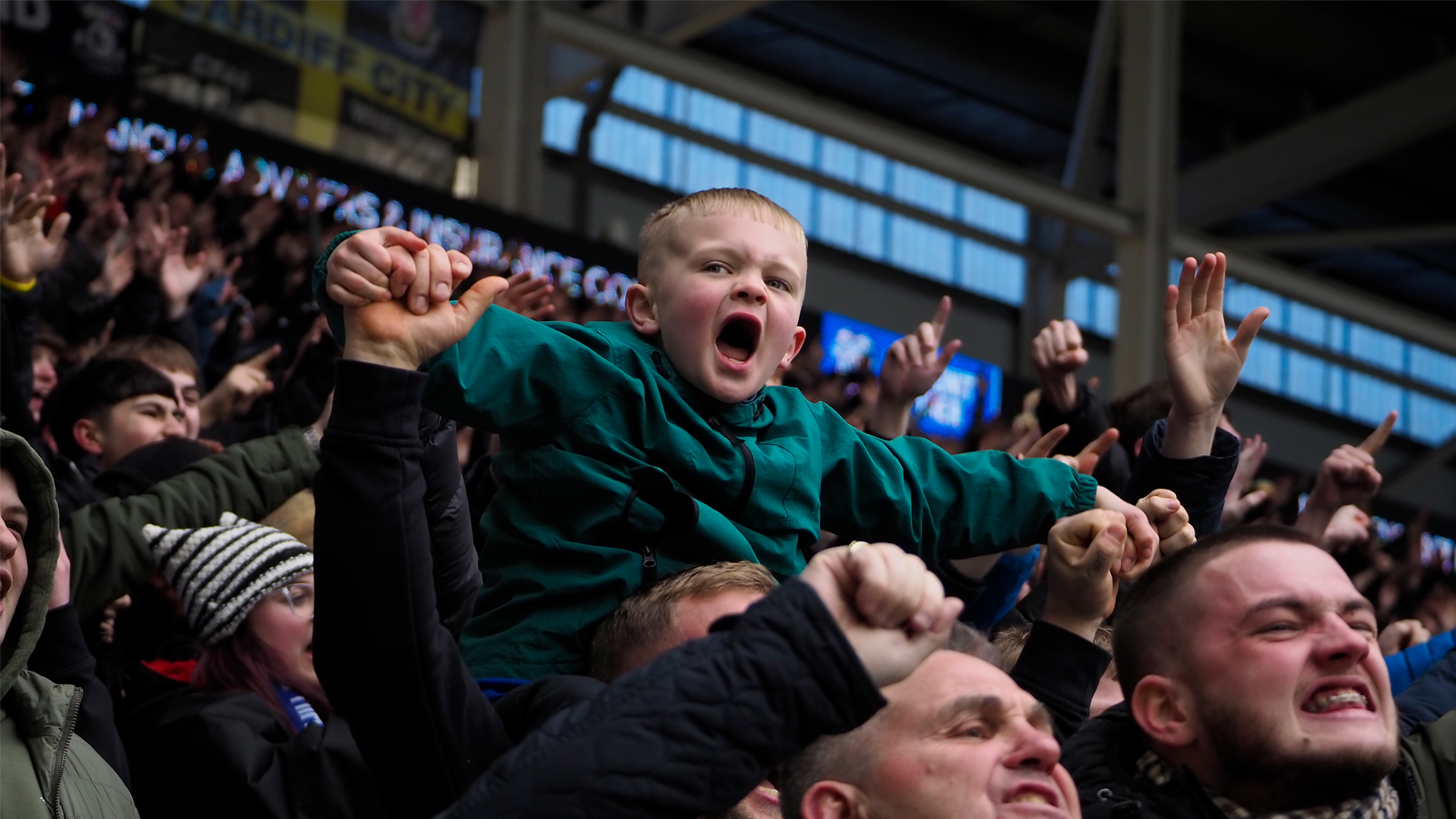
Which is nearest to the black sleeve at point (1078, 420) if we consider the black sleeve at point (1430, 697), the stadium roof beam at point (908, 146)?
the black sleeve at point (1430, 697)

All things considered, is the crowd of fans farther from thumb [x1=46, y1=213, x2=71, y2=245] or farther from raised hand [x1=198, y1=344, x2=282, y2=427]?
raised hand [x1=198, y1=344, x2=282, y2=427]

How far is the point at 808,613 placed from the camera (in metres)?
1.52

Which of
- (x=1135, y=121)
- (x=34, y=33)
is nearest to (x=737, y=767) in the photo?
(x=34, y=33)

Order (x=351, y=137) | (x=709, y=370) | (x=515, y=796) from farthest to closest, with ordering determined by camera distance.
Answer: (x=351, y=137) < (x=709, y=370) < (x=515, y=796)

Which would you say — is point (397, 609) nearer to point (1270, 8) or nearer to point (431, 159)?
point (431, 159)

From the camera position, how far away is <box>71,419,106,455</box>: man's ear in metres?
3.64

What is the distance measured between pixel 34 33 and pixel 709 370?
4230 mm

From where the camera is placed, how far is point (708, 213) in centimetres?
247

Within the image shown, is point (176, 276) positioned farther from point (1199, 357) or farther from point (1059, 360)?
point (1199, 357)

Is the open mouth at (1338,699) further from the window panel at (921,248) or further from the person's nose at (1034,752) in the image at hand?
the window panel at (921,248)

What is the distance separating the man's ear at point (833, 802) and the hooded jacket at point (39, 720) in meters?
0.90

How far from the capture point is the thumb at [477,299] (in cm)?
183

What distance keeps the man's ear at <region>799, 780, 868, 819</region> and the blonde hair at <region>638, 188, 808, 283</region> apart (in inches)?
36.7

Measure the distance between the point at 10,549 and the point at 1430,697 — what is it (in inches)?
80.8
